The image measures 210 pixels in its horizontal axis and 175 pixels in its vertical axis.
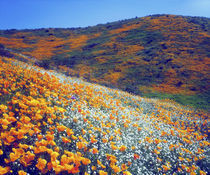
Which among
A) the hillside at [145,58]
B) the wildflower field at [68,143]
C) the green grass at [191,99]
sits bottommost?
the green grass at [191,99]

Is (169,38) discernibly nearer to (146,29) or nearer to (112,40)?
(146,29)

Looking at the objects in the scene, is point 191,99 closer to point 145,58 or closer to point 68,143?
point 145,58

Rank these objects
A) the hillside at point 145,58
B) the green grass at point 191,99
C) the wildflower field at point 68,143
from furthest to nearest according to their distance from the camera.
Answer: the hillside at point 145,58 < the green grass at point 191,99 < the wildflower field at point 68,143

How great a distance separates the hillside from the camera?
20.1 metres

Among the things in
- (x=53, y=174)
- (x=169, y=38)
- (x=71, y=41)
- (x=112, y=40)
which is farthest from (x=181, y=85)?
(x=71, y=41)

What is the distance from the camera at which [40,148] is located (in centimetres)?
234

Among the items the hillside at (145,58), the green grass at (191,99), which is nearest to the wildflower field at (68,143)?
→ the green grass at (191,99)

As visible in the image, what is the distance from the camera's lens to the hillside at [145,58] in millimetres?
20092

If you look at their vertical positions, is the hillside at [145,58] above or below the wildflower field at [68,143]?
above

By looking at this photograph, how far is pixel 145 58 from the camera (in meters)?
30.2

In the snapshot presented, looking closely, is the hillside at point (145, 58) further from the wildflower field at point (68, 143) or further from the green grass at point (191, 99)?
the wildflower field at point (68, 143)

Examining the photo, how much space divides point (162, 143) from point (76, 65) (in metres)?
28.1

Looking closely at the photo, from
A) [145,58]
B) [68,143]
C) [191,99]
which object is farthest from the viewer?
[145,58]

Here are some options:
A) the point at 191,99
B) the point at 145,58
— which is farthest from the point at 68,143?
the point at 145,58
